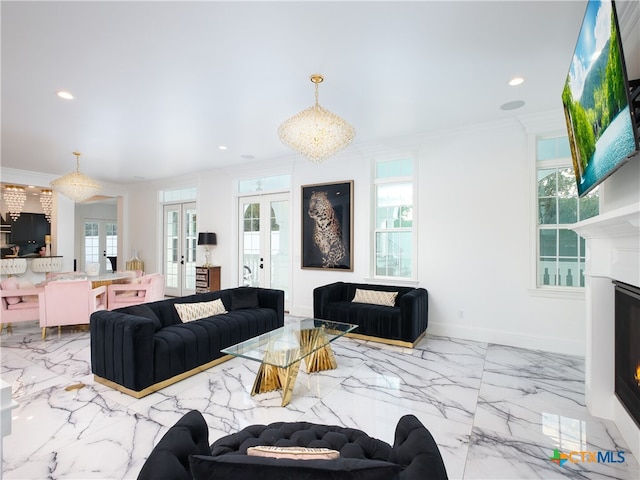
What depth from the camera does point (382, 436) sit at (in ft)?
7.06

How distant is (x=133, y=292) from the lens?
515cm

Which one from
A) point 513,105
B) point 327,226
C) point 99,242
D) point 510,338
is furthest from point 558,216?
point 99,242

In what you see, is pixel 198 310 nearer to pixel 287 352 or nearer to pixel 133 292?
pixel 287 352

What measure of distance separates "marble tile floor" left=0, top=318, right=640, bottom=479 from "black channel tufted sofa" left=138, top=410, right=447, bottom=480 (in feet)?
2.79

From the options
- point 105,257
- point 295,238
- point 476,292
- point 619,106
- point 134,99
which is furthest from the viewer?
point 105,257

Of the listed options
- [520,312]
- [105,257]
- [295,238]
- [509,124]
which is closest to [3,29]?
[295,238]

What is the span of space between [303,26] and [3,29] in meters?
2.12

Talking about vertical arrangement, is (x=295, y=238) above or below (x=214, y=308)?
above

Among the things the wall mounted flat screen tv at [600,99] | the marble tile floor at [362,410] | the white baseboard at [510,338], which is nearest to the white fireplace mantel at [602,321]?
the marble tile floor at [362,410]

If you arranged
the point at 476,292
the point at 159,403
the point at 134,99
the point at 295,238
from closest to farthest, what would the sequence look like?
1. the point at 159,403
2. the point at 134,99
3. the point at 476,292
4. the point at 295,238

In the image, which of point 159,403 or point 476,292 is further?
point 476,292

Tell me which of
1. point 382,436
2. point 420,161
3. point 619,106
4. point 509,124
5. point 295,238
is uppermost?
point 509,124

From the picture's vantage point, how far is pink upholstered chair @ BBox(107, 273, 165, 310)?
5.00m

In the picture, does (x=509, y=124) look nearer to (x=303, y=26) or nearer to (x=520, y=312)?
(x=520, y=312)
